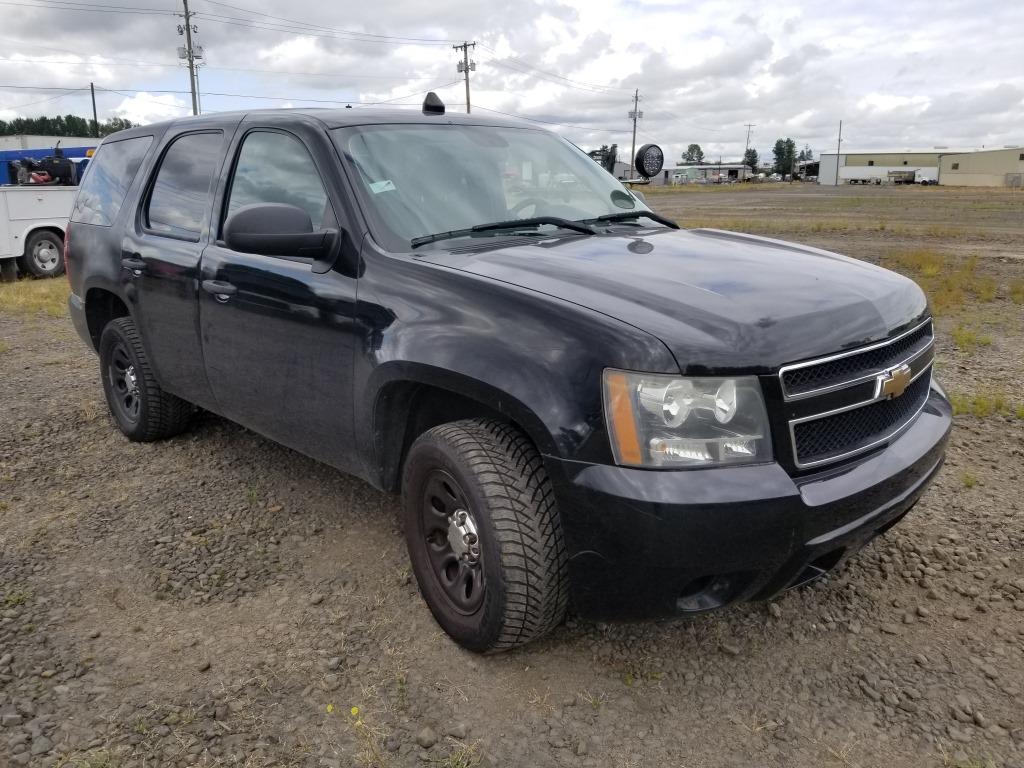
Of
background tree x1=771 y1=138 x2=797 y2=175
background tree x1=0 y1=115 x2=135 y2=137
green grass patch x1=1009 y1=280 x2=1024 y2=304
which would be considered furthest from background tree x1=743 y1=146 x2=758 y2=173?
green grass patch x1=1009 y1=280 x2=1024 y2=304

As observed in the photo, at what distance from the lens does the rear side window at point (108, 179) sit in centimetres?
455

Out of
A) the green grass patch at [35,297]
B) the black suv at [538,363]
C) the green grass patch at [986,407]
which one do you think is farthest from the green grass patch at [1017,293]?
the green grass patch at [35,297]

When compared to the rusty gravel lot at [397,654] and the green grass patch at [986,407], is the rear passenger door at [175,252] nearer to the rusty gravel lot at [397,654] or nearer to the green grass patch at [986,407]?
the rusty gravel lot at [397,654]

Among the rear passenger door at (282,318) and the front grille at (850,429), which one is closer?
the front grille at (850,429)

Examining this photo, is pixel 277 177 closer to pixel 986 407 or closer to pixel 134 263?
pixel 134 263

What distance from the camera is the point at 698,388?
222 cm

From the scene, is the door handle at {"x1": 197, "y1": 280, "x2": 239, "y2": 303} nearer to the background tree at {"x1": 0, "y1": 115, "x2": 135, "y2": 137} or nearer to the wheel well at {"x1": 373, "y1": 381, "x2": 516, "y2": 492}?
the wheel well at {"x1": 373, "y1": 381, "x2": 516, "y2": 492}

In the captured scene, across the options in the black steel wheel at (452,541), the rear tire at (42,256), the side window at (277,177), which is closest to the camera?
the black steel wheel at (452,541)

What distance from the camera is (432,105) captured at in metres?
3.85

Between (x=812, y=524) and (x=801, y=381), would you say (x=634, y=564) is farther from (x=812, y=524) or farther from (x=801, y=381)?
(x=801, y=381)

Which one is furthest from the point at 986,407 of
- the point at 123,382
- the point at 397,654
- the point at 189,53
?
the point at 189,53

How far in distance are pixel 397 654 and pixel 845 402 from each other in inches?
65.9

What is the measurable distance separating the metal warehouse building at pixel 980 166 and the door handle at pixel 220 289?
4214 inches

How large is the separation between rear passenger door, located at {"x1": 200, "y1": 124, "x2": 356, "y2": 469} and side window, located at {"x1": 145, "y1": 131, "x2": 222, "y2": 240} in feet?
0.70
